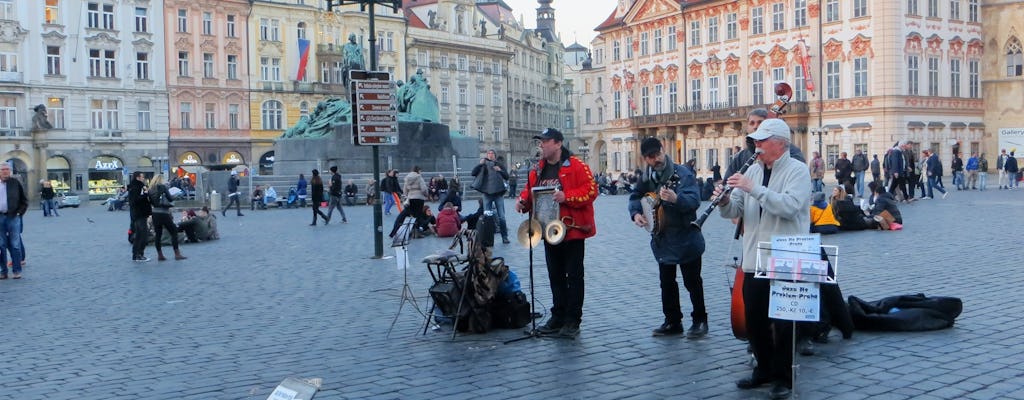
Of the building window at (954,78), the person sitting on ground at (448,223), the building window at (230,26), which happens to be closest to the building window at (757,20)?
the building window at (954,78)

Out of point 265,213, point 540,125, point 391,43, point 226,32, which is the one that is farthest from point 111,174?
point 540,125

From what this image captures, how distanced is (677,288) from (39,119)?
5442 centimetres

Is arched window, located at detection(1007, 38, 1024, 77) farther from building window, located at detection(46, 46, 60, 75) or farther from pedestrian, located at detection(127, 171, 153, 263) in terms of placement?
building window, located at detection(46, 46, 60, 75)

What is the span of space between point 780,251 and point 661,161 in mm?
2274

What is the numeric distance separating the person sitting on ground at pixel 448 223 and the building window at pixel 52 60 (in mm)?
44666

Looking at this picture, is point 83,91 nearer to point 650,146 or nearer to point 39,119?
point 39,119

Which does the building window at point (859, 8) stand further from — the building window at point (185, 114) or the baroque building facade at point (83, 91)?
the baroque building facade at point (83, 91)

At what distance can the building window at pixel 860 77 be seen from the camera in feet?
169

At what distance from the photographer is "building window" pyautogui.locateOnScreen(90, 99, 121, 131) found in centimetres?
5853

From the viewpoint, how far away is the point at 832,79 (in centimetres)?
5353

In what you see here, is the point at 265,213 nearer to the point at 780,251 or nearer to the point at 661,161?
the point at 661,161

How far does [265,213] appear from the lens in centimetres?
3131

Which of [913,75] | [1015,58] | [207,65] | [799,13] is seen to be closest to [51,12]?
[207,65]

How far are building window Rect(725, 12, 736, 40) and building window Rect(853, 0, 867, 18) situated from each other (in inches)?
350
